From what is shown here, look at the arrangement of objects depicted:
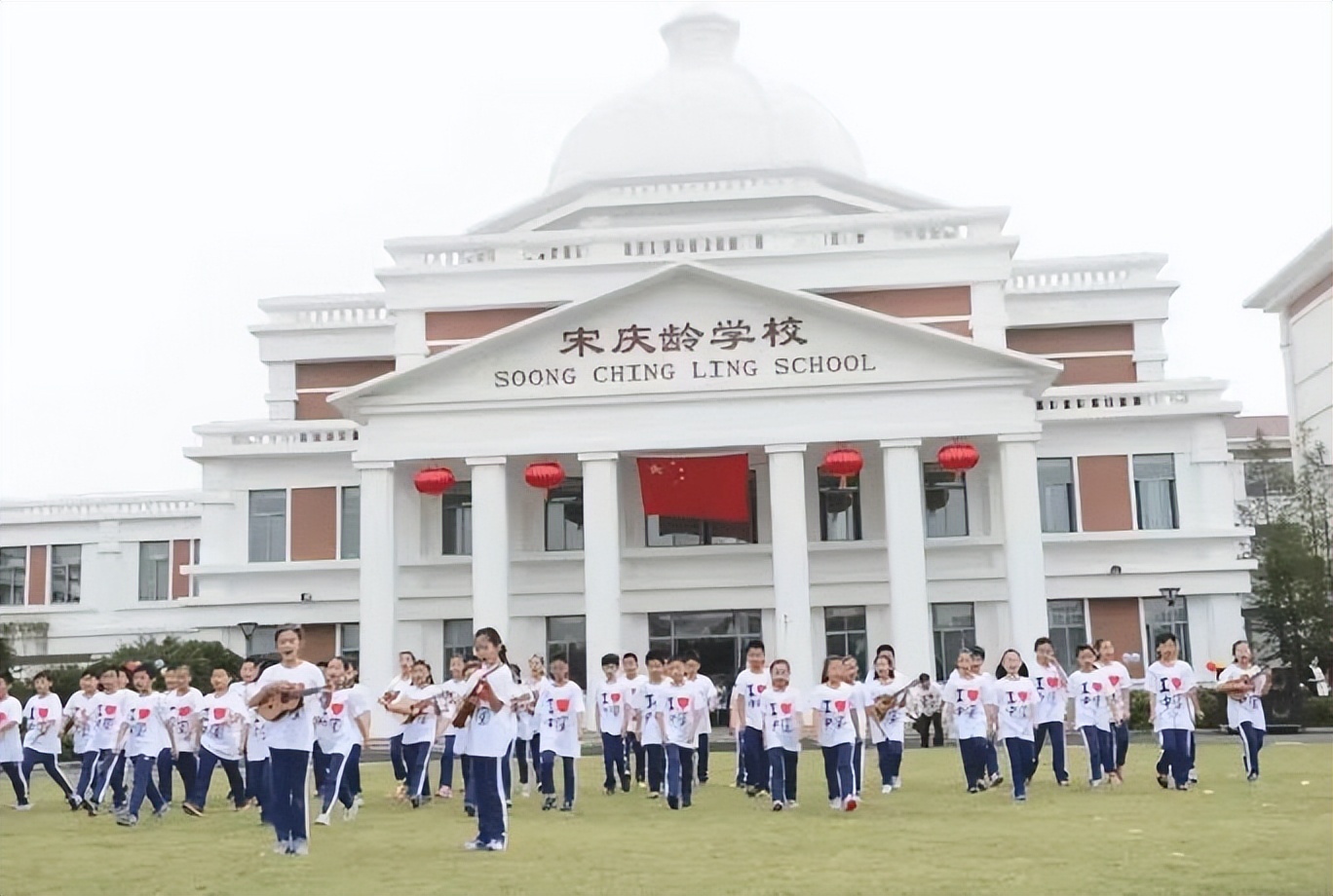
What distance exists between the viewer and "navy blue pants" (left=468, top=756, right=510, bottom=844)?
11133mm

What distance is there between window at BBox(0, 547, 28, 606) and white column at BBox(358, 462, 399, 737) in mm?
19884

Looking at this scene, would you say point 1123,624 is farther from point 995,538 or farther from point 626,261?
point 626,261

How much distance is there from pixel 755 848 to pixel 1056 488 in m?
22.0

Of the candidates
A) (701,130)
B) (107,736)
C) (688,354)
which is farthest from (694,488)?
(107,736)

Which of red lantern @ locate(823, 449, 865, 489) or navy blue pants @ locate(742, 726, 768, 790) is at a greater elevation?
red lantern @ locate(823, 449, 865, 489)

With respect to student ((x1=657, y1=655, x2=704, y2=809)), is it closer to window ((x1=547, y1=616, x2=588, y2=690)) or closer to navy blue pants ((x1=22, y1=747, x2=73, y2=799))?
navy blue pants ((x1=22, y1=747, x2=73, y2=799))

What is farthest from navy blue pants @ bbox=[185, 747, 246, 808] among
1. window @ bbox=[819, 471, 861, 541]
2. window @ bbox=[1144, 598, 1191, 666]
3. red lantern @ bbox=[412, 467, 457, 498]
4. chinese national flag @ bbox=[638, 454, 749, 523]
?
window @ bbox=[1144, 598, 1191, 666]

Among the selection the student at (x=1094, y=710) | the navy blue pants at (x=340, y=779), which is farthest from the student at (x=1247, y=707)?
A: the navy blue pants at (x=340, y=779)

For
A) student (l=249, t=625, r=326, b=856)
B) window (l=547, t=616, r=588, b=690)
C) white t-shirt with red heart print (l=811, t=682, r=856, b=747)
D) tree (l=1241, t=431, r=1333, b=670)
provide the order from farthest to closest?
tree (l=1241, t=431, r=1333, b=670)
window (l=547, t=616, r=588, b=690)
white t-shirt with red heart print (l=811, t=682, r=856, b=747)
student (l=249, t=625, r=326, b=856)

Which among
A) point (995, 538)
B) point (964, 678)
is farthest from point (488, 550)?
point (964, 678)

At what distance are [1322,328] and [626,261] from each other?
60.2ft

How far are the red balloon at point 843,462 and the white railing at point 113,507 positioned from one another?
2306cm

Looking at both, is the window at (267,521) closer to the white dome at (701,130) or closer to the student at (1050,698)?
the white dome at (701,130)

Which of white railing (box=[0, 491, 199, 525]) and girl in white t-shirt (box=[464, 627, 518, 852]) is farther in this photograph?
white railing (box=[0, 491, 199, 525])
